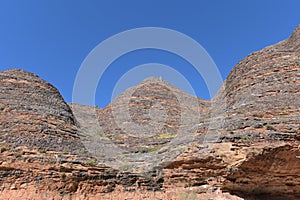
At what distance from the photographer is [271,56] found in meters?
18.8

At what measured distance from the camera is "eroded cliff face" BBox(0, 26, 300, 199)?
9297 millimetres

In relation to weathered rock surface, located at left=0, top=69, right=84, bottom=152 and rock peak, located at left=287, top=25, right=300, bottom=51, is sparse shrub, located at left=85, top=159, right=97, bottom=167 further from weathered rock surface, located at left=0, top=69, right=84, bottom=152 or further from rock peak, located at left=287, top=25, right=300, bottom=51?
rock peak, located at left=287, top=25, right=300, bottom=51

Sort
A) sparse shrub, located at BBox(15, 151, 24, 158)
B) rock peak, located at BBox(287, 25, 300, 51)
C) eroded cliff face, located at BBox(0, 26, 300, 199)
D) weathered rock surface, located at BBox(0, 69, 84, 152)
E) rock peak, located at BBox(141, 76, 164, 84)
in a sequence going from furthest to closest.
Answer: rock peak, located at BBox(141, 76, 164, 84) → rock peak, located at BBox(287, 25, 300, 51) → weathered rock surface, located at BBox(0, 69, 84, 152) → sparse shrub, located at BBox(15, 151, 24, 158) → eroded cliff face, located at BBox(0, 26, 300, 199)

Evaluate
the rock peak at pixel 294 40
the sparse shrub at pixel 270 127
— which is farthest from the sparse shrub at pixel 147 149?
the rock peak at pixel 294 40

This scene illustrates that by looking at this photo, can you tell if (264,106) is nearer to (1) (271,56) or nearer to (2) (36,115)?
(1) (271,56)

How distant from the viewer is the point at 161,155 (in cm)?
1151

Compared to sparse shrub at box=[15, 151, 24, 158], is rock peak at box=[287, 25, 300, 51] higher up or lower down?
higher up

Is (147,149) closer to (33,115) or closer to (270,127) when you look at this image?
(270,127)

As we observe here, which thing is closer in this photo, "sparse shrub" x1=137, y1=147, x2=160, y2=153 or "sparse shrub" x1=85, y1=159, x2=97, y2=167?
"sparse shrub" x1=85, y1=159, x2=97, y2=167

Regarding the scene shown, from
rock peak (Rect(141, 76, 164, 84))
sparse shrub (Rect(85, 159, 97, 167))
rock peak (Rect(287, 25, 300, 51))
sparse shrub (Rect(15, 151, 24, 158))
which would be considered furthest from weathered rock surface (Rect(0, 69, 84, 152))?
rock peak (Rect(287, 25, 300, 51))

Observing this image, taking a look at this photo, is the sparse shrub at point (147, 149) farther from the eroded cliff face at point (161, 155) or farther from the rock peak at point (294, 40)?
the rock peak at point (294, 40)

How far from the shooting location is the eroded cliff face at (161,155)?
9297 mm

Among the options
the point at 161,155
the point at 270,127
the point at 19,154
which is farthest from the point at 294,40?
the point at 19,154

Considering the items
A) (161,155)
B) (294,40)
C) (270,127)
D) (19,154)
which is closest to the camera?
(19,154)
